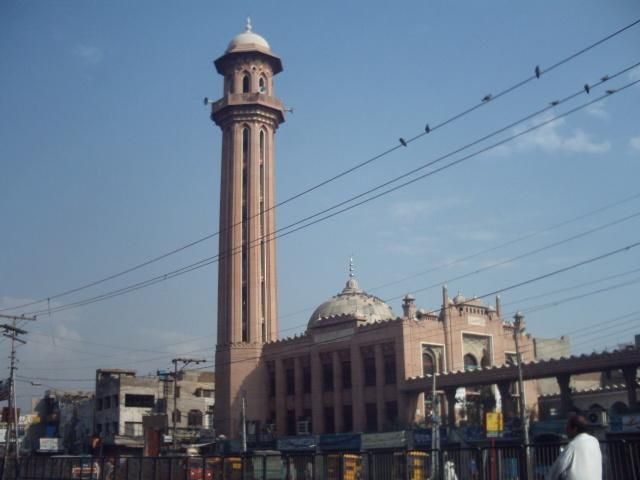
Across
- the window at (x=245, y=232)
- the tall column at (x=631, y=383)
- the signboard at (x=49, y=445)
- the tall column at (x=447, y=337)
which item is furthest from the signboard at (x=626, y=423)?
the signboard at (x=49, y=445)

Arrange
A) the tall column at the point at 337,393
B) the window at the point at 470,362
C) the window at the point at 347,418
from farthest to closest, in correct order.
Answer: the window at the point at 470,362, the tall column at the point at 337,393, the window at the point at 347,418

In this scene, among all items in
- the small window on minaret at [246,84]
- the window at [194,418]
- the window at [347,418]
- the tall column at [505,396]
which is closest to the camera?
the tall column at [505,396]

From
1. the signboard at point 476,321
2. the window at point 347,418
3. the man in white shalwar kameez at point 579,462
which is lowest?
the man in white shalwar kameez at point 579,462

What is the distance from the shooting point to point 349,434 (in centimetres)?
4881

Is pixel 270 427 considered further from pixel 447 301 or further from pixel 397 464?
pixel 397 464

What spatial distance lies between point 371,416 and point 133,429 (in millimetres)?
26354

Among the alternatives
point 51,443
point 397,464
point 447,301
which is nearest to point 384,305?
point 447,301

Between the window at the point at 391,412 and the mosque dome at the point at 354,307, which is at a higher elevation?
the mosque dome at the point at 354,307

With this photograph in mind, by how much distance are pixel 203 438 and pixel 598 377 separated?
33.1 meters

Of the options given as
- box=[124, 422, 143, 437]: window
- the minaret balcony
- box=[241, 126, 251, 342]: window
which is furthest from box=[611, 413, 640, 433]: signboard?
box=[124, 422, 143, 437]: window

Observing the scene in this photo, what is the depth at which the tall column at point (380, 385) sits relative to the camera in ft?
164

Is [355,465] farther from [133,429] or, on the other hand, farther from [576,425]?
[133,429]

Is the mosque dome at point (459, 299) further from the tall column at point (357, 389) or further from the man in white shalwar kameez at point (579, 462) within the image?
the man in white shalwar kameez at point (579, 462)

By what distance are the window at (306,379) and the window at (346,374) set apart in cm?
387
